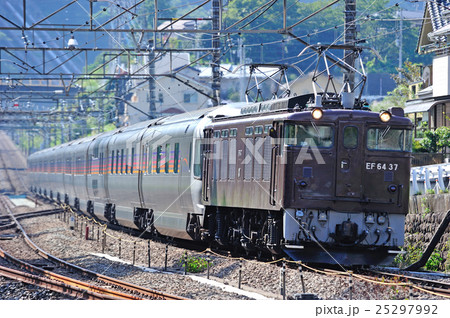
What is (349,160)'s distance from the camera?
1628 centimetres

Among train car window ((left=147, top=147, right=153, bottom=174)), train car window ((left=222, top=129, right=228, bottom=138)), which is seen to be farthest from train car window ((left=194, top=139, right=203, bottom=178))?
train car window ((left=147, top=147, right=153, bottom=174))

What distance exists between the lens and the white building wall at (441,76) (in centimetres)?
3788

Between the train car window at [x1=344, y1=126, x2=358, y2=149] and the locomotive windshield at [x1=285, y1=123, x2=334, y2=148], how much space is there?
11.2 inches

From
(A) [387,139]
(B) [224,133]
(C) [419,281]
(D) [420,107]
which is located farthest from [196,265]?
(D) [420,107]

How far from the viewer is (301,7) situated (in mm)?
87188

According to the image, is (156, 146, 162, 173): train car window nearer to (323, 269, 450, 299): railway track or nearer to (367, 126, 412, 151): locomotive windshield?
(367, 126, 412, 151): locomotive windshield

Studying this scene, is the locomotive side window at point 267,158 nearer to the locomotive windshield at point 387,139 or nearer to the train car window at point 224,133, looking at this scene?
the locomotive windshield at point 387,139

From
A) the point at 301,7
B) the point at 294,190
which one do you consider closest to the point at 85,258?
the point at 294,190

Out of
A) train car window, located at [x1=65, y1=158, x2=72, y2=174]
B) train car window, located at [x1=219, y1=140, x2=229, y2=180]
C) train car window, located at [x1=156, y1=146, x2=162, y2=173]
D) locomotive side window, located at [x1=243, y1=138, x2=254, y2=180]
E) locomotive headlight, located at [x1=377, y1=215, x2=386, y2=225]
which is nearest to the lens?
locomotive headlight, located at [x1=377, y1=215, x2=386, y2=225]

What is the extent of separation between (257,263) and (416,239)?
7761 millimetres

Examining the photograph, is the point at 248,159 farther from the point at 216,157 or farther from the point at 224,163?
the point at 216,157

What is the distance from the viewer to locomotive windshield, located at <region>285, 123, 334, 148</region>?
16.1 metres

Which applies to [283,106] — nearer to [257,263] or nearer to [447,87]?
[257,263]

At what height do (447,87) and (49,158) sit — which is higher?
(447,87)
